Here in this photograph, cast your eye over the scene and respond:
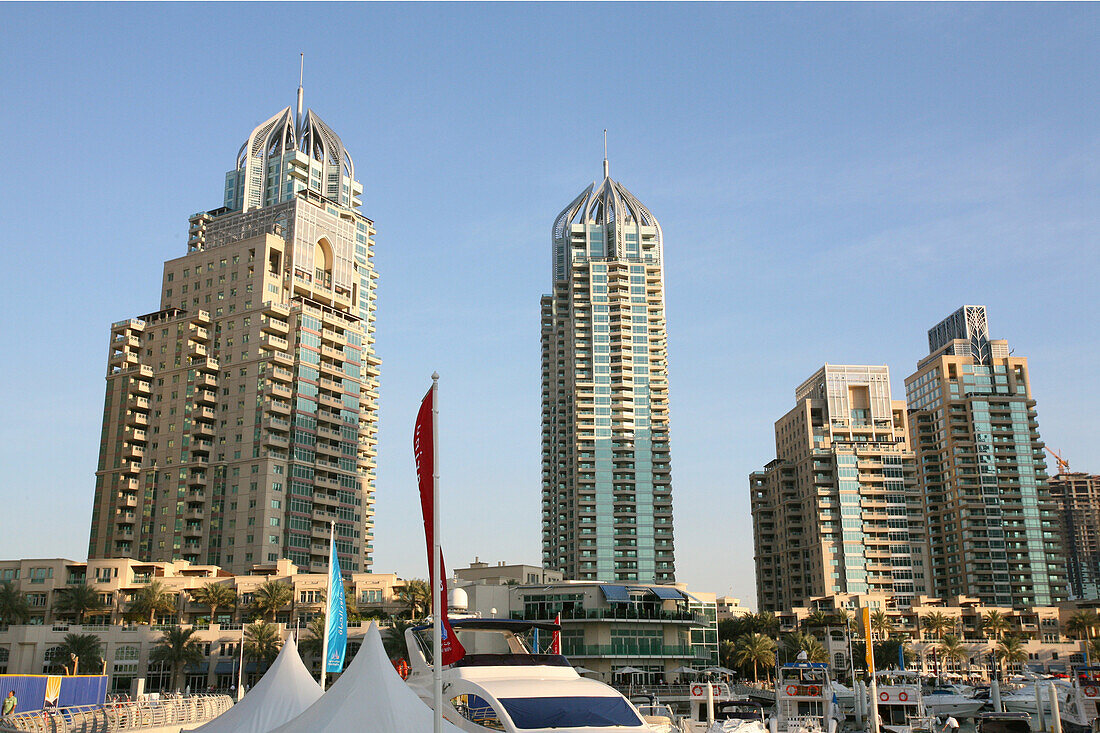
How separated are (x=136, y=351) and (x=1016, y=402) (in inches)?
5791

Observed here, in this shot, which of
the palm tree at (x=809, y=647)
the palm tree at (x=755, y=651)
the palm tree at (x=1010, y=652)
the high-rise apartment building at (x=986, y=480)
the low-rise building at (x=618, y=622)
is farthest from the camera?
the high-rise apartment building at (x=986, y=480)

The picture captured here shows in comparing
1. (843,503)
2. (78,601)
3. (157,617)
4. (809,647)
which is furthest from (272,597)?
(843,503)

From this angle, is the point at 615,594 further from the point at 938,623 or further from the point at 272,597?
the point at 938,623

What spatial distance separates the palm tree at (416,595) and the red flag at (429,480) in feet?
262

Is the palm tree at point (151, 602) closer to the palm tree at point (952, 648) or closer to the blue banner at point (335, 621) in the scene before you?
the blue banner at point (335, 621)

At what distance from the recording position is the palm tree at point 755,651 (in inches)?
4274

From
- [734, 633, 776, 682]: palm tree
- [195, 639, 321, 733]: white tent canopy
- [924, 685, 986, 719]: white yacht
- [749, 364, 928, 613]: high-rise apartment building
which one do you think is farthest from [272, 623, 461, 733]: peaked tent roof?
[749, 364, 928, 613]: high-rise apartment building

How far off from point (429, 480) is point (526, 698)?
898cm

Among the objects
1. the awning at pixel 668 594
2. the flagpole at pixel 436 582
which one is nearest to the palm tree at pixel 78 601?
the awning at pixel 668 594

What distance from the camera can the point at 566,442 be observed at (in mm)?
173375

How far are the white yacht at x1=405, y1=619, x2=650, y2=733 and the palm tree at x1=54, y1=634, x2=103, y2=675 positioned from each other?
7438 cm

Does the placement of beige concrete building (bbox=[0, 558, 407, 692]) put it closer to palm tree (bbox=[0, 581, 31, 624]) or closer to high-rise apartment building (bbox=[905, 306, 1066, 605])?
palm tree (bbox=[0, 581, 31, 624])

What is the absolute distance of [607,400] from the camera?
167000mm

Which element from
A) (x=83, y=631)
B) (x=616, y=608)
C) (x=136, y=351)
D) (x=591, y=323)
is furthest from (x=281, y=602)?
(x=591, y=323)
